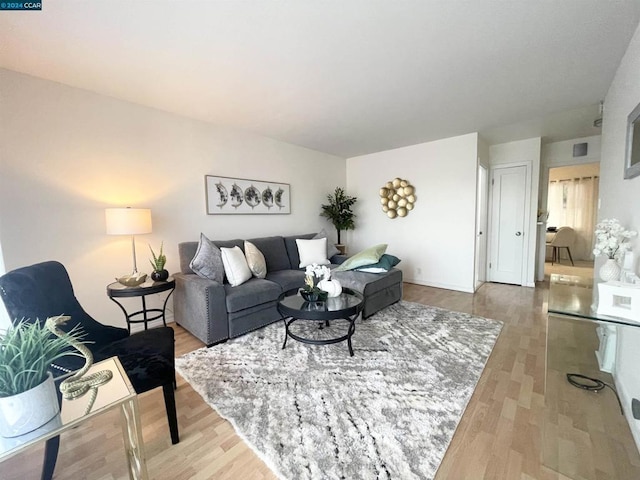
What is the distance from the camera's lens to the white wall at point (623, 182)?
4.95 ft

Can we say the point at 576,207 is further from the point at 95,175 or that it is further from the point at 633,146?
the point at 95,175

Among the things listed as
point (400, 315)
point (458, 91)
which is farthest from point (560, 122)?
point (400, 315)

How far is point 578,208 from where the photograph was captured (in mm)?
6617

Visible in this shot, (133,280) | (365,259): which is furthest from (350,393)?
(133,280)

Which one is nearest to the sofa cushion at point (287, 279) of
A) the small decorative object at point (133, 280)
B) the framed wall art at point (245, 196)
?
the framed wall art at point (245, 196)

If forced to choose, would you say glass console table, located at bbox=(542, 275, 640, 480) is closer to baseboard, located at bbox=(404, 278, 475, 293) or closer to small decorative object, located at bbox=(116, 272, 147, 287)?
baseboard, located at bbox=(404, 278, 475, 293)

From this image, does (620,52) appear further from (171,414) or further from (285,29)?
(171,414)

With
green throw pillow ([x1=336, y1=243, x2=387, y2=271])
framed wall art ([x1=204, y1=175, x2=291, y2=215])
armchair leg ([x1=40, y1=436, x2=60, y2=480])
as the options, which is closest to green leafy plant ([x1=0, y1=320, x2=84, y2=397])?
armchair leg ([x1=40, y1=436, x2=60, y2=480])

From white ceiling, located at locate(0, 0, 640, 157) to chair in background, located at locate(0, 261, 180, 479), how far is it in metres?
1.52

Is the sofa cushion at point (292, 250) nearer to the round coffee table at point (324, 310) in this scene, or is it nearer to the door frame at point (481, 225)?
the round coffee table at point (324, 310)

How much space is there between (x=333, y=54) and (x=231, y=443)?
2.58 metres

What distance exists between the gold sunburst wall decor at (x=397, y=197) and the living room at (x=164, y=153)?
141 mm

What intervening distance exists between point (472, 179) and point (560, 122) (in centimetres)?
119

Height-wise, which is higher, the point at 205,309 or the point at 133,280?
the point at 133,280
